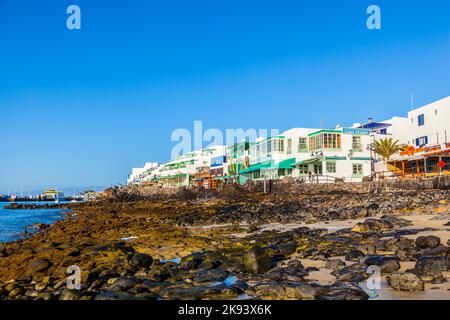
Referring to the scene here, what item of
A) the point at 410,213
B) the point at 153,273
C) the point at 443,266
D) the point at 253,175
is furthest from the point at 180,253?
the point at 253,175

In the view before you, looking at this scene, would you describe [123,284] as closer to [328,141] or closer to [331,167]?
[331,167]

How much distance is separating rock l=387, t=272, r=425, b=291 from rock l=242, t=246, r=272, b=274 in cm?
235

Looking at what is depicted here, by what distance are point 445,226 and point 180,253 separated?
7.77 metres

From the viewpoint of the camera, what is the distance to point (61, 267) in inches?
346

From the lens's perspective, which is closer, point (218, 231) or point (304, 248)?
point (304, 248)

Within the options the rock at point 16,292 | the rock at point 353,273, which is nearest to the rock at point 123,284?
the rock at point 16,292

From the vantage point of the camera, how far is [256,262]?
738cm

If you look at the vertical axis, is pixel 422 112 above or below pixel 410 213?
above

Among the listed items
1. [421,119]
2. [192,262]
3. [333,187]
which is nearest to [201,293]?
[192,262]

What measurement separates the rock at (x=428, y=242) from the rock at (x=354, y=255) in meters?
1.39

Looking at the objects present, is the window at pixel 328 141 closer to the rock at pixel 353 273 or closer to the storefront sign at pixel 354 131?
the storefront sign at pixel 354 131

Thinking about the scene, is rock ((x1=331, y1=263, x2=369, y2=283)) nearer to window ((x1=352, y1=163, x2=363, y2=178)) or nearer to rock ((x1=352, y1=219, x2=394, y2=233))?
rock ((x1=352, y1=219, x2=394, y2=233))

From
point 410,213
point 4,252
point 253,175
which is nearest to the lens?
point 4,252

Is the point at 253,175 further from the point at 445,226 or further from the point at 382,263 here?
the point at 382,263
